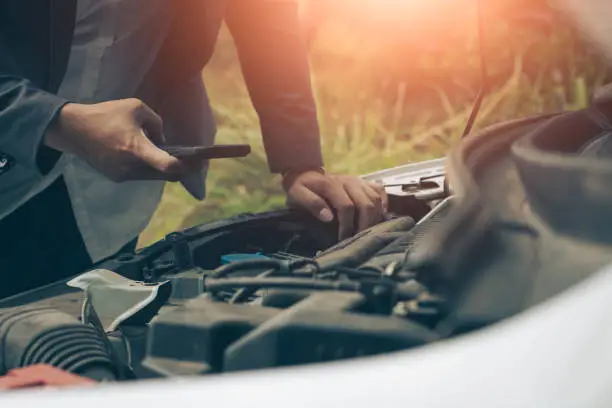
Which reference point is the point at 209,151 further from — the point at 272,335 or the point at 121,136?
the point at 272,335

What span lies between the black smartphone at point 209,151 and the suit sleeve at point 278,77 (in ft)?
0.13

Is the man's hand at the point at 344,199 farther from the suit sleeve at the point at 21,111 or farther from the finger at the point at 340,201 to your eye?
the suit sleeve at the point at 21,111

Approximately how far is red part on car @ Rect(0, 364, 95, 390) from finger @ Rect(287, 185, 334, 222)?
0.41 meters

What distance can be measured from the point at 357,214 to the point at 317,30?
260 mm

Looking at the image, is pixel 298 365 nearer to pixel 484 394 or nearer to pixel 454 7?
pixel 484 394

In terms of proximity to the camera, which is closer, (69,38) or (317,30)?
(317,30)

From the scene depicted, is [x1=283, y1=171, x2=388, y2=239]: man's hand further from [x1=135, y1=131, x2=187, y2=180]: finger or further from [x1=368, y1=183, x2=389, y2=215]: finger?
[x1=135, y1=131, x2=187, y2=180]: finger

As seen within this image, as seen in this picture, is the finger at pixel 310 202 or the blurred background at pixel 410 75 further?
the finger at pixel 310 202

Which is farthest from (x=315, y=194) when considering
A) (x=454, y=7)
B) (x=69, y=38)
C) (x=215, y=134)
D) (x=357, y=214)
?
(x=69, y=38)

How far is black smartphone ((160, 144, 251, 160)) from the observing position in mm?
1013

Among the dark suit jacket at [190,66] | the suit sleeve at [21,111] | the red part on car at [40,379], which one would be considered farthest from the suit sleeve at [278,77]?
the red part on car at [40,379]

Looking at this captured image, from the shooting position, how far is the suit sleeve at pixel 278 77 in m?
0.99

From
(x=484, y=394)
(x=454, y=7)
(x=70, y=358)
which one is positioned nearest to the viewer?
(x=484, y=394)

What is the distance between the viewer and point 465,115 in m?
0.95
